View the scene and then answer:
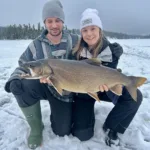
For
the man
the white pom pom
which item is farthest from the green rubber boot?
the white pom pom

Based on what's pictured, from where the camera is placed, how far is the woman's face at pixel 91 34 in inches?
135

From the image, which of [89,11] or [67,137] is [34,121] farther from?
[89,11]

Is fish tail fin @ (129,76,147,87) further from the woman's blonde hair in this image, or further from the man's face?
the man's face

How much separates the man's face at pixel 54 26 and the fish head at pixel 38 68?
0.73 metres

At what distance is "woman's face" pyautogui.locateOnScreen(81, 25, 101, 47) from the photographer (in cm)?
343

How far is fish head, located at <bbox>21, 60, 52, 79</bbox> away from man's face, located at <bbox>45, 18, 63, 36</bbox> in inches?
28.8

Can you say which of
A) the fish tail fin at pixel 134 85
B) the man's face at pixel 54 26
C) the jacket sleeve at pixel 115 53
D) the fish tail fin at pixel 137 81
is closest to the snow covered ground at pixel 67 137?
the fish tail fin at pixel 134 85

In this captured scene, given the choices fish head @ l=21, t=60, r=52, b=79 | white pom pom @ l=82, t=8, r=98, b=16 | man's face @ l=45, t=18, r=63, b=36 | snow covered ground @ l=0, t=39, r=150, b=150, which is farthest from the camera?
white pom pom @ l=82, t=8, r=98, b=16

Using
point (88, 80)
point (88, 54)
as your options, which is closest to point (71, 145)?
point (88, 80)

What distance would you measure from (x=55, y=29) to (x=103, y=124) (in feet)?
5.24

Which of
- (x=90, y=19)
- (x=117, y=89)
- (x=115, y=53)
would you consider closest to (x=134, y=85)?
(x=117, y=89)

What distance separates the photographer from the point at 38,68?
2938 millimetres

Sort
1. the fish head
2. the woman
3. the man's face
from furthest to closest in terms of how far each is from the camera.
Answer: the man's face → the woman → the fish head

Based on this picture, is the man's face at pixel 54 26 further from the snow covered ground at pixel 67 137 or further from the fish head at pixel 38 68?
the snow covered ground at pixel 67 137
